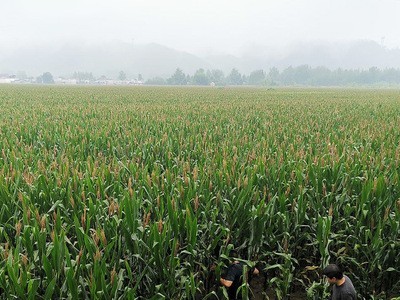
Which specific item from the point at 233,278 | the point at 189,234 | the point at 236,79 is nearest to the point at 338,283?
the point at 233,278

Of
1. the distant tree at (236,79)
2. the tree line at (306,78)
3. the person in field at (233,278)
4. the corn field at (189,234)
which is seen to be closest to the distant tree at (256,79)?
the tree line at (306,78)

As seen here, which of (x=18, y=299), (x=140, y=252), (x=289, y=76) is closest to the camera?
(x=18, y=299)

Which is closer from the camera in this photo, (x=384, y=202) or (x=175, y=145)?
(x=384, y=202)

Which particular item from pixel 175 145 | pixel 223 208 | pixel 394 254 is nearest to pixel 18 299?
pixel 223 208

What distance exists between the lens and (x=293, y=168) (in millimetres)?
5766

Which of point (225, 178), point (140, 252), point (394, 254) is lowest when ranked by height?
point (394, 254)

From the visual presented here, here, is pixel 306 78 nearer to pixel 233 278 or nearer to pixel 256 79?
pixel 256 79

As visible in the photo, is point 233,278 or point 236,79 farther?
point 236,79

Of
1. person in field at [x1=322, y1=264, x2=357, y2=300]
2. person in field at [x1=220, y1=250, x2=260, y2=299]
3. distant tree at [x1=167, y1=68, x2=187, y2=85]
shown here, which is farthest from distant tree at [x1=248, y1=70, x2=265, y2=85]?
person in field at [x1=322, y1=264, x2=357, y2=300]

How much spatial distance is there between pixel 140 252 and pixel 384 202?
3089mm

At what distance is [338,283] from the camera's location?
11.0 feet

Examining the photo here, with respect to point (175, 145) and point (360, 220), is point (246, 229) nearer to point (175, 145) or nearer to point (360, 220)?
point (360, 220)

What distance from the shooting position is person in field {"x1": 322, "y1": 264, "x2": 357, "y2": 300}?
10.7ft

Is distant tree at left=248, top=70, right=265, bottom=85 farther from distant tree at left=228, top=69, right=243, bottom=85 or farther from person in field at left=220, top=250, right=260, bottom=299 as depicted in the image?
person in field at left=220, top=250, right=260, bottom=299
